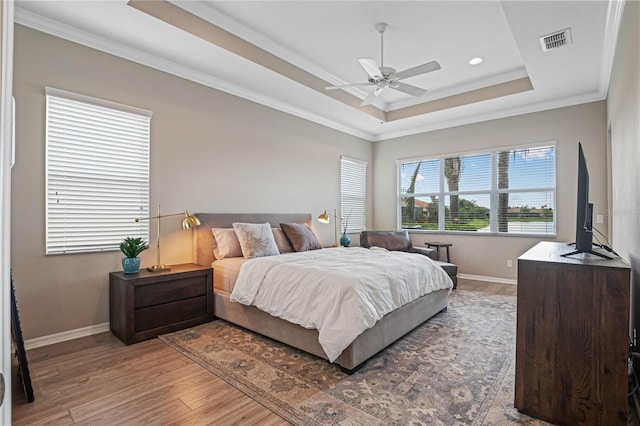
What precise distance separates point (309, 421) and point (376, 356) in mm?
1000

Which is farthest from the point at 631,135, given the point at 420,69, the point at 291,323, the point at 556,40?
the point at 291,323

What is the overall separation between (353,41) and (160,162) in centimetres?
261

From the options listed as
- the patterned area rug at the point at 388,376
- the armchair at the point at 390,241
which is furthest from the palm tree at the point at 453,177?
the patterned area rug at the point at 388,376

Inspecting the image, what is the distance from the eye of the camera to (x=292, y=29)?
3.65 m

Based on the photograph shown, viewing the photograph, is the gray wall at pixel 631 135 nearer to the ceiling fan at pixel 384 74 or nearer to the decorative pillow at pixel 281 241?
the ceiling fan at pixel 384 74

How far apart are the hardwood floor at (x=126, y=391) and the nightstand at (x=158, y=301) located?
211 mm

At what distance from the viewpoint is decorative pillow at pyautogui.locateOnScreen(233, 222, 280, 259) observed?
3.92 m

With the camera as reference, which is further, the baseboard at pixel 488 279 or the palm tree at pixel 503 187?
the palm tree at pixel 503 187

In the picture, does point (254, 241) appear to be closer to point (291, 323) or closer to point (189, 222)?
point (189, 222)

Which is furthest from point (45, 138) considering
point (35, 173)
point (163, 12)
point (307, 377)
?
point (307, 377)

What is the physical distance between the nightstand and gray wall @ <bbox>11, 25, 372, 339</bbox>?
1.14 ft

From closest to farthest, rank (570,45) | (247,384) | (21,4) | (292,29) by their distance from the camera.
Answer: (247,384) → (21,4) → (570,45) → (292,29)

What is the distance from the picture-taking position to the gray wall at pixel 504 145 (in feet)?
15.6

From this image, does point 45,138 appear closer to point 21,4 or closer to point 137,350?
point 21,4
